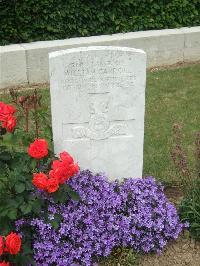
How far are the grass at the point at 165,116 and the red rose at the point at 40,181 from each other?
2.66 feet

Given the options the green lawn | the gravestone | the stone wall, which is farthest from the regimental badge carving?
the stone wall

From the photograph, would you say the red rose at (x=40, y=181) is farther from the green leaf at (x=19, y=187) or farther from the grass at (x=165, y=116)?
the grass at (x=165, y=116)

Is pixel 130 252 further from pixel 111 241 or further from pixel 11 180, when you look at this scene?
pixel 11 180

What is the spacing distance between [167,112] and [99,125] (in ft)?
8.40

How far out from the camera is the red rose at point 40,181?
3.32 m

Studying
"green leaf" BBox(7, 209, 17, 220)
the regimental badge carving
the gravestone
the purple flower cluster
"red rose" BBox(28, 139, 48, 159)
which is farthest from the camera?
the regimental badge carving

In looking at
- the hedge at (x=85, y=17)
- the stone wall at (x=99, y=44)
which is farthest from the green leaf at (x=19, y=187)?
the hedge at (x=85, y=17)

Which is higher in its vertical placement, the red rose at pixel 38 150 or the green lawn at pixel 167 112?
the red rose at pixel 38 150

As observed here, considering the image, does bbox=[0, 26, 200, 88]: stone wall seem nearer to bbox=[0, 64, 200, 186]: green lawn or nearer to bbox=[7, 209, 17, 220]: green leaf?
bbox=[0, 64, 200, 186]: green lawn

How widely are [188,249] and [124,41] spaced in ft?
13.4

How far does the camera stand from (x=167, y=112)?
6.33m

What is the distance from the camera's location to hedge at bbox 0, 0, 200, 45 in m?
7.10

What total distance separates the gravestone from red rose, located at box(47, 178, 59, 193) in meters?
0.61

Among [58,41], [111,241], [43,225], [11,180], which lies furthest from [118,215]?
[58,41]
